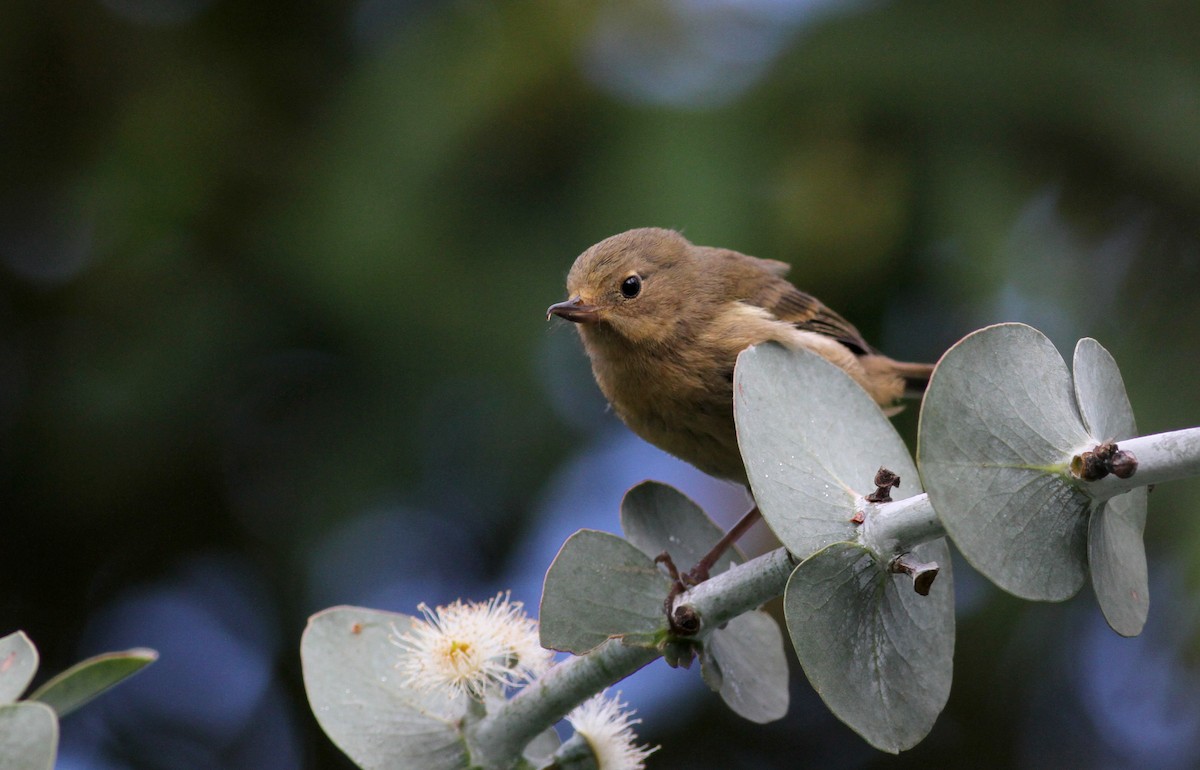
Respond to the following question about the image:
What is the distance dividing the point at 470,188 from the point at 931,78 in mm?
1623

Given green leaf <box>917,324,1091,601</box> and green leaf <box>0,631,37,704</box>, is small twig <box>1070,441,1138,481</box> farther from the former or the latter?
green leaf <box>0,631,37,704</box>

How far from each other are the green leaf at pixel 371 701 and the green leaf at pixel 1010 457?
808 mm

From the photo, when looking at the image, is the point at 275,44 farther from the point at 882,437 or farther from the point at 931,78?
the point at 882,437

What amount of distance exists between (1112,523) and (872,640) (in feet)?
1.10

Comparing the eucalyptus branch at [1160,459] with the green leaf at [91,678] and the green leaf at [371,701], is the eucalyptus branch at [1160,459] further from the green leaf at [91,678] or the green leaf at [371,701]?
the green leaf at [91,678]

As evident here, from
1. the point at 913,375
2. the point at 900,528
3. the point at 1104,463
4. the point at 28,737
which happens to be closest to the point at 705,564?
the point at 900,528

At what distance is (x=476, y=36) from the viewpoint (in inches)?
163

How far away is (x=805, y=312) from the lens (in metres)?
3.62

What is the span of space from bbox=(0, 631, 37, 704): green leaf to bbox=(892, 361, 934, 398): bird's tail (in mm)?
2879

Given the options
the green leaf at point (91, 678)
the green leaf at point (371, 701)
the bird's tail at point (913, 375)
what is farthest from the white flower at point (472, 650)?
the bird's tail at point (913, 375)

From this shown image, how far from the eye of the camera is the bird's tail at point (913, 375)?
12.1 ft

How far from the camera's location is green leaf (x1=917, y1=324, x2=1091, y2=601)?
4.21 feet

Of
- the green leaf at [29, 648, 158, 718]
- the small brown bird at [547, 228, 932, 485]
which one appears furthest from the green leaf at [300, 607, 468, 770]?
the small brown bird at [547, 228, 932, 485]

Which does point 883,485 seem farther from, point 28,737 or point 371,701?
point 28,737
